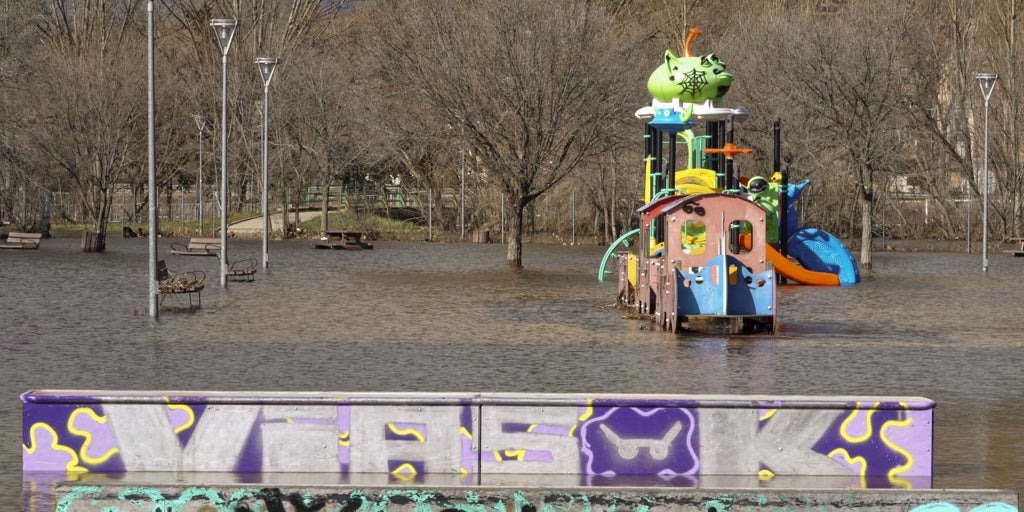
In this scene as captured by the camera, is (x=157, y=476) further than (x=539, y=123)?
No

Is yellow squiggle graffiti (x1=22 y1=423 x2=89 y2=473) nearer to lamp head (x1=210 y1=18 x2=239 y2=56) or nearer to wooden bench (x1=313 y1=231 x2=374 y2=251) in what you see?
lamp head (x1=210 y1=18 x2=239 y2=56)

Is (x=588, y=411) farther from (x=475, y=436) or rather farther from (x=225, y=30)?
(x=225, y=30)

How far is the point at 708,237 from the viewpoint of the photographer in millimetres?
23531

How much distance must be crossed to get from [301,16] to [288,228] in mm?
16357

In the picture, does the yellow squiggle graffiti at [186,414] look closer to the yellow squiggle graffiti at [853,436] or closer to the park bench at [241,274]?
the yellow squiggle graffiti at [853,436]

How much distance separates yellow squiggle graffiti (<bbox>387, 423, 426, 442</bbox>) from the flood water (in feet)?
9.10

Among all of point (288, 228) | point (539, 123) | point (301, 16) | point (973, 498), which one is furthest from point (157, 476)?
point (301, 16)

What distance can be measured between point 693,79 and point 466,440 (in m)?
22.5

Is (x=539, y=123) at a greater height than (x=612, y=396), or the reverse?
(x=539, y=123)

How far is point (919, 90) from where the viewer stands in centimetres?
5878

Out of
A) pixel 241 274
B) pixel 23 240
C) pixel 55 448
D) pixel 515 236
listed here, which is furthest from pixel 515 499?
pixel 23 240

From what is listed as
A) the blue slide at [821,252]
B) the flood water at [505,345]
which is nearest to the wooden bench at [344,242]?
the flood water at [505,345]

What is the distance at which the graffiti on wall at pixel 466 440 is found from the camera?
9.60 metres

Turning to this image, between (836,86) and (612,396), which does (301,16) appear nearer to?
(836,86)
